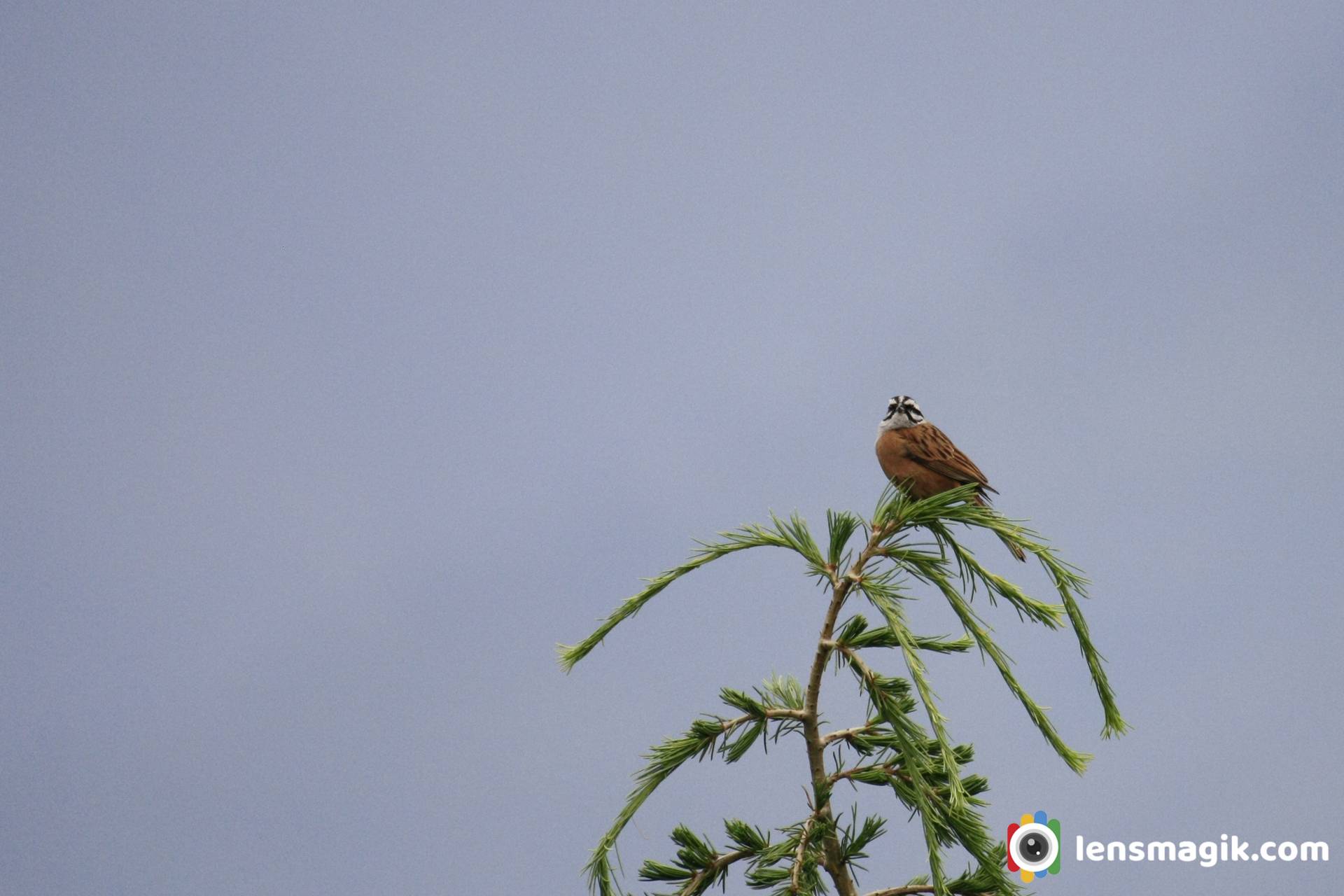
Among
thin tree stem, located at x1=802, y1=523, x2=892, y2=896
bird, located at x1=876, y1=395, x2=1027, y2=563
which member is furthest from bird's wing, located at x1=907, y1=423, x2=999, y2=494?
thin tree stem, located at x1=802, y1=523, x2=892, y2=896

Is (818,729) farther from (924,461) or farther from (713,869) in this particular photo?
(924,461)

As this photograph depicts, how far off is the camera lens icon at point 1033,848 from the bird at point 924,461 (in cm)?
145

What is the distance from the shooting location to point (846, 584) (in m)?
4.89

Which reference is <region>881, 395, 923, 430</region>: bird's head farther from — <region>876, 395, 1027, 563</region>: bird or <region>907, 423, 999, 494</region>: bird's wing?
<region>907, 423, 999, 494</region>: bird's wing

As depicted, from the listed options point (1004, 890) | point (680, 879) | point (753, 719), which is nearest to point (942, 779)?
point (1004, 890)

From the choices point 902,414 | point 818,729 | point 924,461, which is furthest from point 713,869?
point 902,414

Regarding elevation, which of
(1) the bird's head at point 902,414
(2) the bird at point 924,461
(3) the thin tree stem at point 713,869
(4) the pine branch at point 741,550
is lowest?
(3) the thin tree stem at point 713,869

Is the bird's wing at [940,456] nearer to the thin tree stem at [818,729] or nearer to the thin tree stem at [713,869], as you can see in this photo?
the thin tree stem at [818,729]

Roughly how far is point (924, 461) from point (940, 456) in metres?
0.09

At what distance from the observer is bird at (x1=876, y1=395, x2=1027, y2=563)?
587 cm

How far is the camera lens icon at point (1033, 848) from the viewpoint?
5340 millimetres

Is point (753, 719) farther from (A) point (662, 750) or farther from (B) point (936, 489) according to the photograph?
(B) point (936, 489)

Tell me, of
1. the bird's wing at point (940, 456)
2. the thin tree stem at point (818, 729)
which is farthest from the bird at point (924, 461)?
the thin tree stem at point (818, 729)

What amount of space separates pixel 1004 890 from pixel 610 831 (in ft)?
5.15
